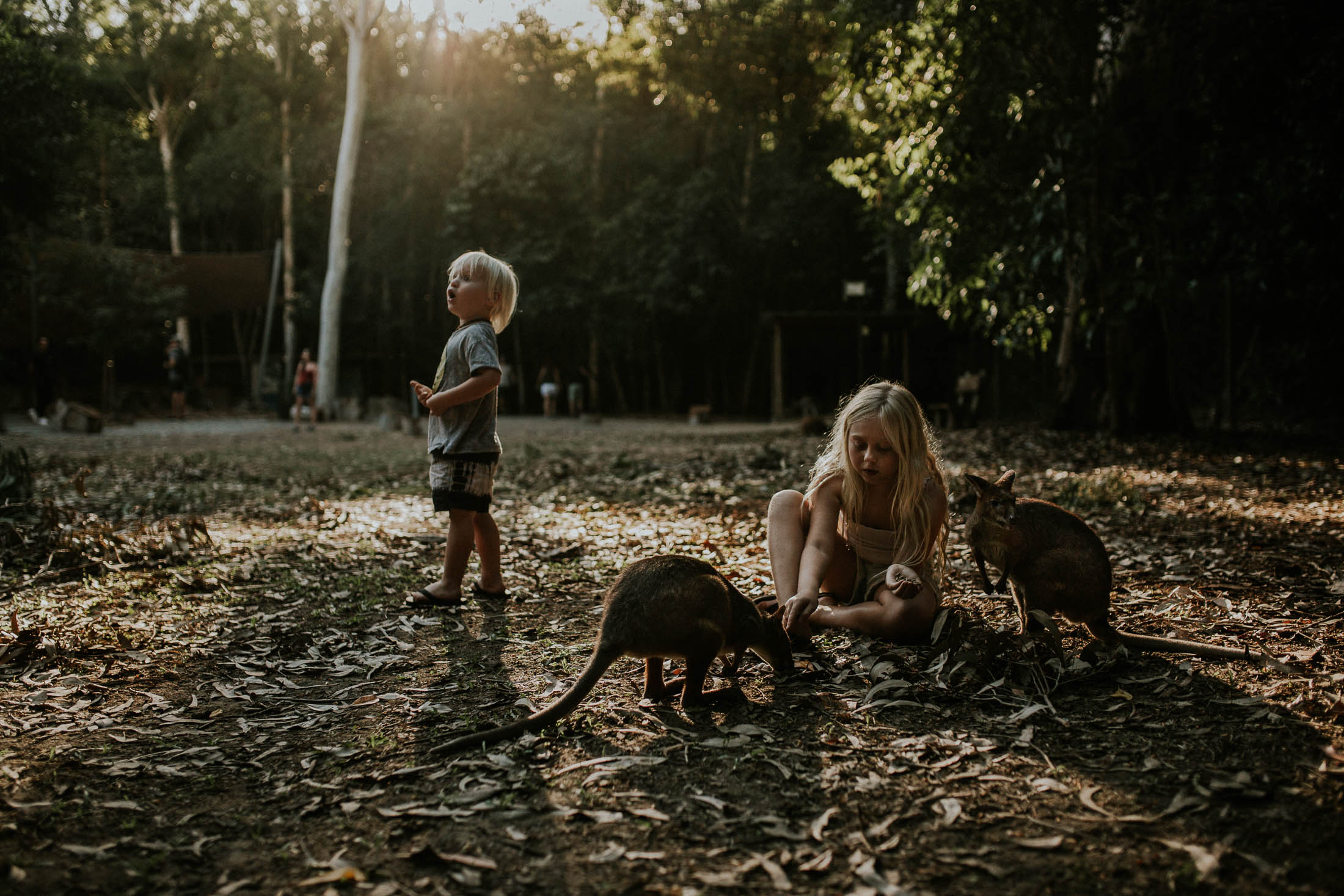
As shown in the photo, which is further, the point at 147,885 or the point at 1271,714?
the point at 1271,714

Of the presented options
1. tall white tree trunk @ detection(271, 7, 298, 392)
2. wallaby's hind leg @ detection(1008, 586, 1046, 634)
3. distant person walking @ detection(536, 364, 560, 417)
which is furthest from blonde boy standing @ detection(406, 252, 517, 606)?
tall white tree trunk @ detection(271, 7, 298, 392)

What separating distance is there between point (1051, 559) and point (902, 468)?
2.03 feet

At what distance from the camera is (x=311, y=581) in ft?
16.4

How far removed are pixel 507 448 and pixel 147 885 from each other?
11.9 meters

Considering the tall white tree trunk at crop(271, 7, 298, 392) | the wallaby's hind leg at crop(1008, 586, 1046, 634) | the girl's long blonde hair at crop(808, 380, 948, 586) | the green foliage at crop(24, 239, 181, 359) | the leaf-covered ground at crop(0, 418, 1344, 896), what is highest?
the tall white tree trunk at crop(271, 7, 298, 392)

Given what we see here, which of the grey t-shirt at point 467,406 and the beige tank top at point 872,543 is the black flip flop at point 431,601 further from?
the beige tank top at point 872,543

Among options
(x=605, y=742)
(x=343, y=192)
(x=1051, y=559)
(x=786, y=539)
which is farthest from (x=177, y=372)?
(x=1051, y=559)

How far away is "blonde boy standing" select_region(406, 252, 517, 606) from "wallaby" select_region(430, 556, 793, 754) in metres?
1.50

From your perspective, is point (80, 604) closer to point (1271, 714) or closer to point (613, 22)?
point (1271, 714)

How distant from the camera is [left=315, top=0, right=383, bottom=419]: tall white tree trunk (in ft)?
66.5

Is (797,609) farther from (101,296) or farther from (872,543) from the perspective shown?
(101,296)

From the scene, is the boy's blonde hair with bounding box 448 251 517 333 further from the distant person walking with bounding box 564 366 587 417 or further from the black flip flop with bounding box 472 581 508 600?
the distant person walking with bounding box 564 366 587 417

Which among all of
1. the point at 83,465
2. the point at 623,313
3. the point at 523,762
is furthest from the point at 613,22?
the point at 523,762

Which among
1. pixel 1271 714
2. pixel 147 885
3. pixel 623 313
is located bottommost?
pixel 147 885
